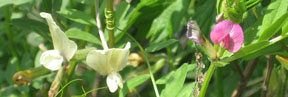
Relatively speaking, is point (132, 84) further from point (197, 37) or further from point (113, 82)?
point (197, 37)

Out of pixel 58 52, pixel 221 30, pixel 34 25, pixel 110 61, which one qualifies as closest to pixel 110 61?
pixel 110 61

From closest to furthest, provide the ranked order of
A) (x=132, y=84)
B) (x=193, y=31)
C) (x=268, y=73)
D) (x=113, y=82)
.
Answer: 1. (x=193, y=31)
2. (x=113, y=82)
3. (x=132, y=84)
4. (x=268, y=73)

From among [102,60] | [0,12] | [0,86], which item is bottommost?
[0,86]

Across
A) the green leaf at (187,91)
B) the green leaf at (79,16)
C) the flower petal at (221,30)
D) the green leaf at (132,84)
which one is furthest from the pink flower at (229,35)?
the green leaf at (79,16)

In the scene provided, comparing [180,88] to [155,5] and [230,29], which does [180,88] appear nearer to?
[230,29]

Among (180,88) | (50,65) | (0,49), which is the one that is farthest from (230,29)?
(0,49)

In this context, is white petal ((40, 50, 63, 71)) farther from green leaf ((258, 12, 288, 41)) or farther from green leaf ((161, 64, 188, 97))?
green leaf ((258, 12, 288, 41))
